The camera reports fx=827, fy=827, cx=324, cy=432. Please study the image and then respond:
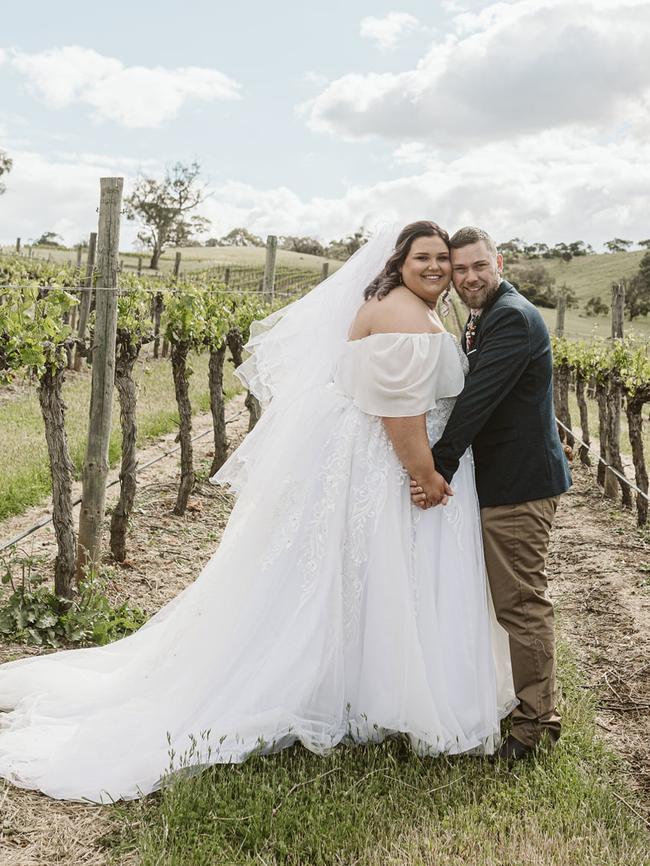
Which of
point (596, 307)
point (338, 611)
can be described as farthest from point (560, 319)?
point (596, 307)

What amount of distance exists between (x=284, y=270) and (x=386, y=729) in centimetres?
4964

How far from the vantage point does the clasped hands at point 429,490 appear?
3748mm

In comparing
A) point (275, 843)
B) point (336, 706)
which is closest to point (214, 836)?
point (275, 843)

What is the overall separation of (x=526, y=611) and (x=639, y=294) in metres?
59.0

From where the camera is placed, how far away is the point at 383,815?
3219 millimetres

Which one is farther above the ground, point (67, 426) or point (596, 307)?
point (596, 307)

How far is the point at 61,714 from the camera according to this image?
3932 millimetres

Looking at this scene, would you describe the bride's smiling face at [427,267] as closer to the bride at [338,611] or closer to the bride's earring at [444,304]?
the bride at [338,611]

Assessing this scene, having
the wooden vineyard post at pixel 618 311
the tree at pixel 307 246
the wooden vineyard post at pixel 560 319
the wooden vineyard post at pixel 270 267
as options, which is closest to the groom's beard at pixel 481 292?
the wooden vineyard post at pixel 270 267

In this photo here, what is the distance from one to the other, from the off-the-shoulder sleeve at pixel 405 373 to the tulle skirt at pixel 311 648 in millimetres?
144

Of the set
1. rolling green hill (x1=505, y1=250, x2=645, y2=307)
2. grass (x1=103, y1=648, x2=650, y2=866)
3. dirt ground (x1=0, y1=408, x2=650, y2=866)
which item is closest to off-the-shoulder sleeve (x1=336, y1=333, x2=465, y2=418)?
grass (x1=103, y1=648, x2=650, y2=866)

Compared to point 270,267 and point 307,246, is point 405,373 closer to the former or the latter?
point 270,267

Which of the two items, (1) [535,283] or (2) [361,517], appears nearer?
(2) [361,517]

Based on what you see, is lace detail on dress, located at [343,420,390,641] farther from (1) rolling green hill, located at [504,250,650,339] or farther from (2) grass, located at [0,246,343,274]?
(2) grass, located at [0,246,343,274]
